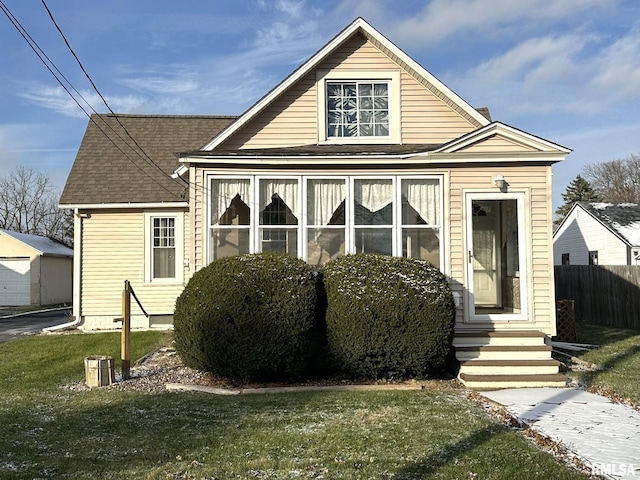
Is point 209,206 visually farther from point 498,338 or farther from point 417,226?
point 498,338

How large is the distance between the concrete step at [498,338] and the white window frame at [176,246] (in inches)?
304

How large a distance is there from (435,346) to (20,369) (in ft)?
22.4

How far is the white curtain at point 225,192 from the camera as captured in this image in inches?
385

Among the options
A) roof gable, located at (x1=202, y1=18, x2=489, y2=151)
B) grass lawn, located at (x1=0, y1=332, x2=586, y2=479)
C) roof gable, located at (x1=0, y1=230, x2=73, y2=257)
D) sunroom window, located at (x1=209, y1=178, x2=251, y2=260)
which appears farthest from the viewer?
roof gable, located at (x1=0, y1=230, x2=73, y2=257)

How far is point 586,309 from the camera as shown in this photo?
711 inches

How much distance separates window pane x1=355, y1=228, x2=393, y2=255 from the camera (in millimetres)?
9773

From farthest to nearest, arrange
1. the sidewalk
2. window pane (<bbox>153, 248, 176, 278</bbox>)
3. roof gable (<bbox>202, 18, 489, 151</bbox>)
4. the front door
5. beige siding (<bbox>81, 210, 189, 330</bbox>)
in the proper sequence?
1. window pane (<bbox>153, 248, 176, 278</bbox>)
2. beige siding (<bbox>81, 210, 189, 330</bbox>)
3. roof gable (<bbox>202, 18, 489, 151</bbox>)
4. the front door
5. the sidewalk

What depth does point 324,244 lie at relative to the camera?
9836 mm

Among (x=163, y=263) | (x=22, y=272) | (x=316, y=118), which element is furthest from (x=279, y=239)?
(x=22, y=272)

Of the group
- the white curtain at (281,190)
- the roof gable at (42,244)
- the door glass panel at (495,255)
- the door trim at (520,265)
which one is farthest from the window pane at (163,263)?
the roof gable at (42,244)

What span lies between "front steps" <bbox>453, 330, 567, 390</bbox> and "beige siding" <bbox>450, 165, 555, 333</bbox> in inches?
20.6

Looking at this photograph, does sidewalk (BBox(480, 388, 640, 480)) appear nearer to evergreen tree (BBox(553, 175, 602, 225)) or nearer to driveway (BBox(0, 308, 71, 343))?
driveway (BBox(0, 308, 71, 343))

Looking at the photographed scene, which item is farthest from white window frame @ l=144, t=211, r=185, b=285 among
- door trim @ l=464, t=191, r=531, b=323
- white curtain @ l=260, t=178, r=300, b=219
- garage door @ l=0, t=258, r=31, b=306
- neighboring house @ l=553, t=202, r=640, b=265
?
neighboring house @ l=553, t=202, r=640, b=265

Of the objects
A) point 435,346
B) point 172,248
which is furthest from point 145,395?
point 172,248
